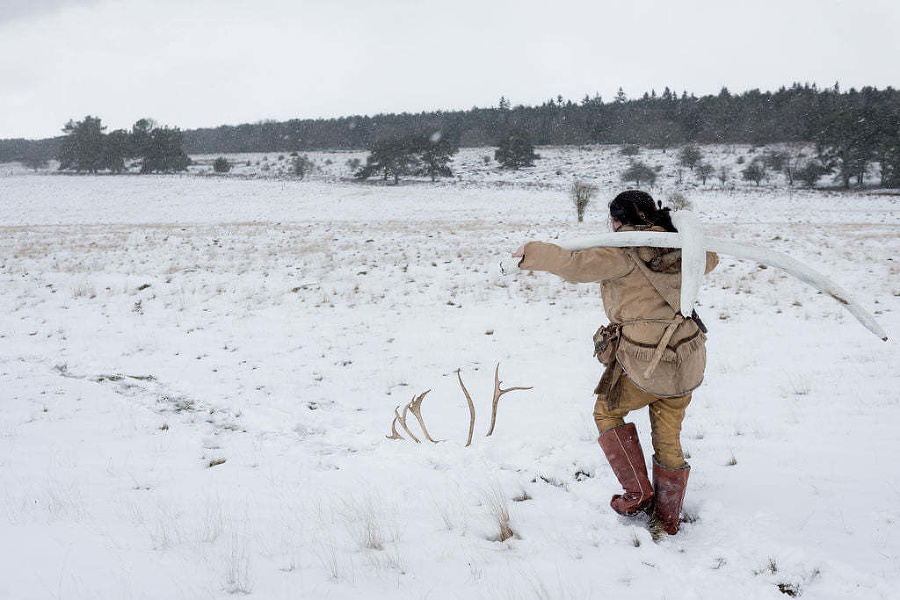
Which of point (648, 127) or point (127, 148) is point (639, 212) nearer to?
point (127, 148)

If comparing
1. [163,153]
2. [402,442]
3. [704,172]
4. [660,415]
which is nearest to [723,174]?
[704,172]

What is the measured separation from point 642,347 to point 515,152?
7394 cm

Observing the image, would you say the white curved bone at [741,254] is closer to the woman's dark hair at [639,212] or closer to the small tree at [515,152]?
the woman's dark hair at [639,212]

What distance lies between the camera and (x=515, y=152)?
7269 centimetres

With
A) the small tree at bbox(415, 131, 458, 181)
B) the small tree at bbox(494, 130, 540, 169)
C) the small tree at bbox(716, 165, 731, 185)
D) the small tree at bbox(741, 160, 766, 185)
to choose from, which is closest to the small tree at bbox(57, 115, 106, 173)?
the small tree at bbox(415, 131, 458, 181)

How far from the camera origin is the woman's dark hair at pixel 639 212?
2.76 m

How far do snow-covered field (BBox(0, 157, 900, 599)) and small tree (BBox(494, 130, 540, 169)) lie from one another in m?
63.1

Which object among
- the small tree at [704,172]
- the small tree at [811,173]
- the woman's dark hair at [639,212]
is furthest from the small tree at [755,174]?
the woman's dark hair at [639,212]

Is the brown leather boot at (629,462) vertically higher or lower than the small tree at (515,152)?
lower

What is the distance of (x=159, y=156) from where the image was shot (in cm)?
6906

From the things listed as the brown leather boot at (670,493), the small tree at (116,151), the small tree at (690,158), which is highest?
the small tree at (116,151)

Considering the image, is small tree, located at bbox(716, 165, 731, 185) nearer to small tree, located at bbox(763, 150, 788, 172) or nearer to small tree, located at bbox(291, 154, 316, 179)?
small tree, located at bbox(763, 150, 788, 172)

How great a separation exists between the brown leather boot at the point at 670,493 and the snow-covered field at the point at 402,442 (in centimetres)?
10

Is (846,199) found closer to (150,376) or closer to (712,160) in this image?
(712,160)
